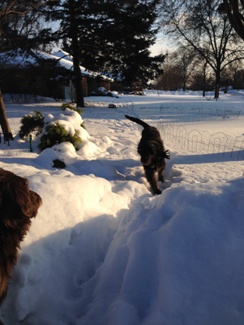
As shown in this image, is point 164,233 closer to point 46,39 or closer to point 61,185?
point 61,185

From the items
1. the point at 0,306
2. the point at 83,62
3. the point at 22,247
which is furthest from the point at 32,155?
the point at 83,62

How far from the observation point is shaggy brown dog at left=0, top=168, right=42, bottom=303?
1.92 metres

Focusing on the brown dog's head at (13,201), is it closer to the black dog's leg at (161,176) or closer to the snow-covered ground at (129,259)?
the snow-covered ground at (129,259)

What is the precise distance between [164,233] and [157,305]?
0.63m

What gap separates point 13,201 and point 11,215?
106 mm

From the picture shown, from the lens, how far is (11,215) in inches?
76.2

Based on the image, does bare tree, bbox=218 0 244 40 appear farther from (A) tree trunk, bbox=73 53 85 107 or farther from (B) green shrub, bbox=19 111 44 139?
(A) tree trunk, bbox=73 53 85 107

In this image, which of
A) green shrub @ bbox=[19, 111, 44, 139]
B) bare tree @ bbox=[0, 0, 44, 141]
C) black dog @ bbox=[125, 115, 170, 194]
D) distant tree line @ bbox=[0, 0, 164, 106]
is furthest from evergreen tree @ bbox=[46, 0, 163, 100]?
black dog @ bbox=[125, 115, 170, 194]

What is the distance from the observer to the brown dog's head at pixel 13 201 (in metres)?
1.91

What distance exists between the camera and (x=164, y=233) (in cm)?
236

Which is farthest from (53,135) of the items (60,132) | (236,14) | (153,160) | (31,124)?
(236,14)

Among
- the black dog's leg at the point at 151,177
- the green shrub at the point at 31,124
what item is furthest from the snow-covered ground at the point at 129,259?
the green shrub at the point at 31,124

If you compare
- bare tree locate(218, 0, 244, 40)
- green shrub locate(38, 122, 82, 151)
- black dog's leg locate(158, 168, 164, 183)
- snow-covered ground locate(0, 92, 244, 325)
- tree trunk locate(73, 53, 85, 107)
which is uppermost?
bare tree locate(218, 0, 244, 40)

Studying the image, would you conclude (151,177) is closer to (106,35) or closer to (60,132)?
(60,132)
